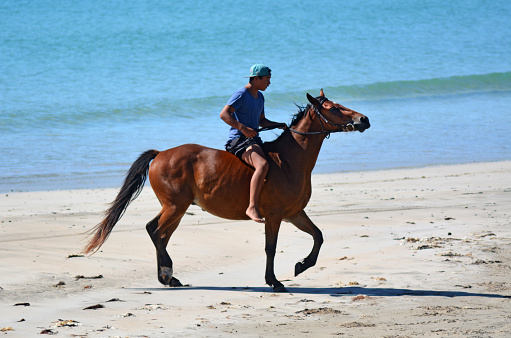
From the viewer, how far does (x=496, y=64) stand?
42688mm

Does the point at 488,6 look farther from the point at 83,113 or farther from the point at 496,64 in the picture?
the point at 83,113

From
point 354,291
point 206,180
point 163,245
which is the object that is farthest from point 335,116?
point 163,245

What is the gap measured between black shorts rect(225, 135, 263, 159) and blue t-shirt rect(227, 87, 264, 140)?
85 mm

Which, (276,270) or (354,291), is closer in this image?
(354,291)

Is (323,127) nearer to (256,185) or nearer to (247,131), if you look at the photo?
(247,131)

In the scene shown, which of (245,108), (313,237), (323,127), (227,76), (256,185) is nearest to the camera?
(256,185)

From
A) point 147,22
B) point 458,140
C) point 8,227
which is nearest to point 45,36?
point 147,22

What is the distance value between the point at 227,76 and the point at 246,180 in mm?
29051

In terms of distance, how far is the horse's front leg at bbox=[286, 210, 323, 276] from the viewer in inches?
273

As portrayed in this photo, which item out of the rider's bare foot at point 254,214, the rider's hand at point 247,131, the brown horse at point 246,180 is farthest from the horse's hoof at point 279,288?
the rider's hand at point 247,131

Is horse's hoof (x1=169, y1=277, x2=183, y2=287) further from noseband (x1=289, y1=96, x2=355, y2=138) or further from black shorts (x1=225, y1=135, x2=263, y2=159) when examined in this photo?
noseband (x1=289, y1=96, x2=355, y2=138)

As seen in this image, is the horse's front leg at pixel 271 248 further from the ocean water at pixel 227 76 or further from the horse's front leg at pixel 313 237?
the ocean water at pixel 227 76

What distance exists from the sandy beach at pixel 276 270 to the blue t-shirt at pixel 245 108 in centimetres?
162

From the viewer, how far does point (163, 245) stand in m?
7.00
